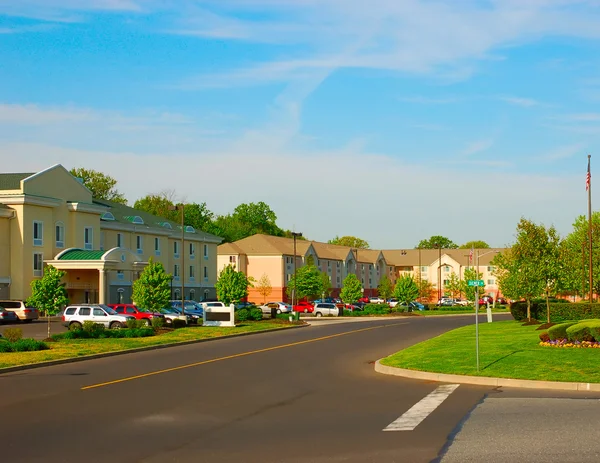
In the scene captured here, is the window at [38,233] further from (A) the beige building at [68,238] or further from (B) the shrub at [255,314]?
Answer: (B) the shrub at [255,314]

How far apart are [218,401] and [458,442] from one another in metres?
6.16

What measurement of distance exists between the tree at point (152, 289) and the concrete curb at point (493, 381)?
84.2 feet

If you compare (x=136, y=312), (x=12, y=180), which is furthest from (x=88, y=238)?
(x=136, y=312)

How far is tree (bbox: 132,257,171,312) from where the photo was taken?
45812 millimetres

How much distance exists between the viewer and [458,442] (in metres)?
11.6

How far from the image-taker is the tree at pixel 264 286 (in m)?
111

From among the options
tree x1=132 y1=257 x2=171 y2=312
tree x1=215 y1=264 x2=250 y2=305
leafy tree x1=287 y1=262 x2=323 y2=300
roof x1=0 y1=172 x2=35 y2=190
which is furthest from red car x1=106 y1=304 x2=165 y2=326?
leafy tree x1=287 y1=262 x2=323 y2=300

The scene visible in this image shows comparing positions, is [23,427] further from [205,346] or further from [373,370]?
[205,346]

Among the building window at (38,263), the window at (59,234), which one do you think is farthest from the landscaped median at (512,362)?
the window at (59,234)

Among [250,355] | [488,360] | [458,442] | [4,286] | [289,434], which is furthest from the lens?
[4,286]

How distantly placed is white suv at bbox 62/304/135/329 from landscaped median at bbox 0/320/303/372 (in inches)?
136

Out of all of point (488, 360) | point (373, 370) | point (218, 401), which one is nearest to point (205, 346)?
point (373, 370)

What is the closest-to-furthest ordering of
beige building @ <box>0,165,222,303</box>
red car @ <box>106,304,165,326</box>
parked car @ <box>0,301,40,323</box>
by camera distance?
red car @ <box>106,304,165,326</box>
parked car @ <box>0,301,40,323</box>
beige building @ <box>0,165,222,303</box>

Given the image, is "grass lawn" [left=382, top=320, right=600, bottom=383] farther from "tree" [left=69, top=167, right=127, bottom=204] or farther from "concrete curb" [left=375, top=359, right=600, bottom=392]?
"tree" [left=69, top=167, right=127, bottom=204]
